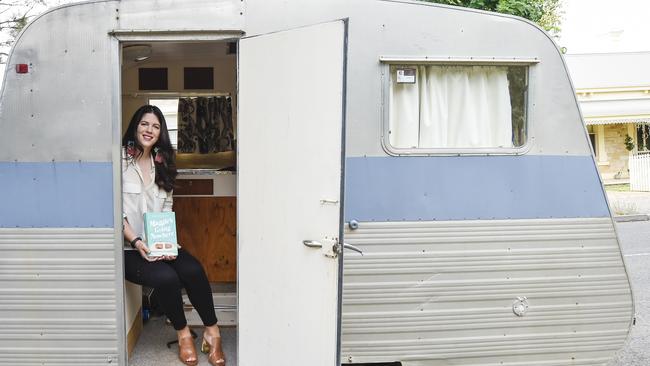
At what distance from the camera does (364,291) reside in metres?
4.18

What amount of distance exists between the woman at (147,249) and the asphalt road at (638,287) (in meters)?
2.96

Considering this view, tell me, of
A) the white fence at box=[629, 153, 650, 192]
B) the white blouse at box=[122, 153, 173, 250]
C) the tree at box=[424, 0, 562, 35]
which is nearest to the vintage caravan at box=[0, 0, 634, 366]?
the white blouse at box=[122, 153, 173, 250]

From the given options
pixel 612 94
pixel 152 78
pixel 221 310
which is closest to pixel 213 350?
pixel 221 310

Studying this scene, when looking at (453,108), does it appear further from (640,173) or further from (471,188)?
(640,173)

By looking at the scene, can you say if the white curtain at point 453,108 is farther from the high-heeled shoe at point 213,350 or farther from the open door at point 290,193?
the high-heeled shoe at point 213,350

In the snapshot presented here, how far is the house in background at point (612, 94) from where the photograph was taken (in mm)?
22906

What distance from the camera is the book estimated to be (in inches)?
173

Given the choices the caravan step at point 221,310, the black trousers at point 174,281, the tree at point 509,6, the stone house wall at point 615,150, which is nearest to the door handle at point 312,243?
the black trousers at point 174,281

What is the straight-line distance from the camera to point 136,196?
4.54 m

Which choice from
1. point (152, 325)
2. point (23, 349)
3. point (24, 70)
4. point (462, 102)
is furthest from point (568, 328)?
point (24, 70)

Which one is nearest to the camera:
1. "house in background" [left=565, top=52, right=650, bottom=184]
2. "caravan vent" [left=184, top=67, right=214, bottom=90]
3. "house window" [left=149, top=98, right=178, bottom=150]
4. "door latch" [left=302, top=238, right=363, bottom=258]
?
"door latch" [left=302, top=238, right=363, bottom=258]

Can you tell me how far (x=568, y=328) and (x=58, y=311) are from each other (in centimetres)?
332

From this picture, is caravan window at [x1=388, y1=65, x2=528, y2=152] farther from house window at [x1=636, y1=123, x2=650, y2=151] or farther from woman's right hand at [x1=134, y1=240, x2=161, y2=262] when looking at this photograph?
house window at [x1=636, y1=123, x2=650, y2=151]

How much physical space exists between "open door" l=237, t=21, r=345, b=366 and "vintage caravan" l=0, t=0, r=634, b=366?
0.05 ft
